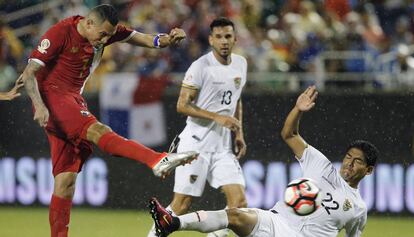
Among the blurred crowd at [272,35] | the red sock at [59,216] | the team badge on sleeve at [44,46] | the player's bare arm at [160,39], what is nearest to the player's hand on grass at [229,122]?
the player's bare arm at [160,39]

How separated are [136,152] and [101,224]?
492 centimetres

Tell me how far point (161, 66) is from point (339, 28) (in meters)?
2.72

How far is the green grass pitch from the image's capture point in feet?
40.1

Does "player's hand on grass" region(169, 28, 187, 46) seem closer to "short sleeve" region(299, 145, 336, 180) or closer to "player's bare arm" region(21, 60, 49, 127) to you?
"player's bare arm" region(21, 60, 49, 127)

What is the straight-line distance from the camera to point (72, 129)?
29.0 ft

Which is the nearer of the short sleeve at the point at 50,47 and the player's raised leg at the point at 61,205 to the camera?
the short sleeve at the point at 50,47

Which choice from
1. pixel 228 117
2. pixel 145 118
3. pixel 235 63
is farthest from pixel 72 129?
pixel 145 118

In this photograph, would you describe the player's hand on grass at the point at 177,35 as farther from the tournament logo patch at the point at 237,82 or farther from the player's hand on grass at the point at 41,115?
the player's hand on grass at the point at 41,115

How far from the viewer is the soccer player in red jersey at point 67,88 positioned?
8805 millimetres

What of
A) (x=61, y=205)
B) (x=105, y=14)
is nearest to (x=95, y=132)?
(x=61, y=205)

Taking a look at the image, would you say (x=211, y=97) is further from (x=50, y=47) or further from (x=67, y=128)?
(x=50, y=47)

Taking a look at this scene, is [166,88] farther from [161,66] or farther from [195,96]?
[195,96]

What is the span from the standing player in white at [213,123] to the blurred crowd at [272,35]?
434 cm

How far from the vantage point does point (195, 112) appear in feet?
33.0
